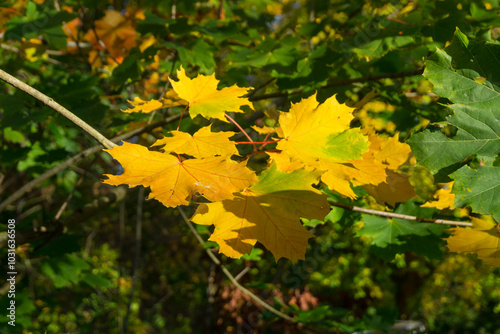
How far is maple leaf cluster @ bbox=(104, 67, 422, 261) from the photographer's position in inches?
37.3

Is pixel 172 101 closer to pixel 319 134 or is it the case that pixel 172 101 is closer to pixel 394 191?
pixel 319 134

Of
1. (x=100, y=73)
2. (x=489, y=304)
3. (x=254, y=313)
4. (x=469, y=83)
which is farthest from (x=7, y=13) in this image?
(x=489, y=304)

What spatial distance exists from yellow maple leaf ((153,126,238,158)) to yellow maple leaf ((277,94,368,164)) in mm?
158

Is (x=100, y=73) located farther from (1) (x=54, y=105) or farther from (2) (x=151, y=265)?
(2) (x=151, y=265)

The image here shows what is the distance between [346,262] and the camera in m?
6.41

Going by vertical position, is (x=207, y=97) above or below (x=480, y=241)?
above

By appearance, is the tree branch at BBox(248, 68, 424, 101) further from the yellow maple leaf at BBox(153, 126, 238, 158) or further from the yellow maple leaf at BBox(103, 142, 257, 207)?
the yellow maple leaf at BBox(103, 142, 257, 207)

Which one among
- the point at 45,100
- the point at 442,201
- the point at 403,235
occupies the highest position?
the point at 45,100

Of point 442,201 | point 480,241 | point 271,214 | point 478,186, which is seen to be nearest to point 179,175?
point 271,214

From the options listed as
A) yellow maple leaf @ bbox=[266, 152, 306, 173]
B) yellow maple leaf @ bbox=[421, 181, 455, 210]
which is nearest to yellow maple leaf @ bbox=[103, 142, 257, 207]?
yellow maple leaf @ bbox=[266, 152, 306, 173]

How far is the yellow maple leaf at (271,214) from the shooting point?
39.0 inches

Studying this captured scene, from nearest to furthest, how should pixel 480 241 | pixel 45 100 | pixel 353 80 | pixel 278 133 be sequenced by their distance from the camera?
pixel 45 100 < pixel 278 133 < pixel 480 241 < pixel 353 80

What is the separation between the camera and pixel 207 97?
4.06 ft

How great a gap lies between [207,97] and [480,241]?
1045 mm
